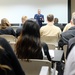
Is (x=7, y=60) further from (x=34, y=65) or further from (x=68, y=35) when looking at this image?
(x=68, y=35)

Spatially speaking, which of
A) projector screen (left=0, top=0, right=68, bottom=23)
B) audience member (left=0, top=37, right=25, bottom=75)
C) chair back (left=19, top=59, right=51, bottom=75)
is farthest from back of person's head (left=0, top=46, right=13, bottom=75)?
projector screen (left=0, top=0, right=68, bottom=23)

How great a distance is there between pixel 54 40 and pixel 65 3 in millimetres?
5295

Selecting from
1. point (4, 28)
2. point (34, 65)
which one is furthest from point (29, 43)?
point (4, 28)

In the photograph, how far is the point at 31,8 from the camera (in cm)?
988

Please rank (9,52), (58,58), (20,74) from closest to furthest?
1. (9,52)
2. (20,74)
3. (58,58)

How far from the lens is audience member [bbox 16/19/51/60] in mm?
2439

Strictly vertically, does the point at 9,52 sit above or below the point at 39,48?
above

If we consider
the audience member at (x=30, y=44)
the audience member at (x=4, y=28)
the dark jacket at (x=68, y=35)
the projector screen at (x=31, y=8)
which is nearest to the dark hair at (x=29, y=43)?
the audience member at (x=30, y=44)

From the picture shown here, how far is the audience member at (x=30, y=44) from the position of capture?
244 centimetres

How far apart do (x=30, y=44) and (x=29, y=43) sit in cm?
2

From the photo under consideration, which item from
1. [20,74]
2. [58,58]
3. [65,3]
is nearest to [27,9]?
[65,3]

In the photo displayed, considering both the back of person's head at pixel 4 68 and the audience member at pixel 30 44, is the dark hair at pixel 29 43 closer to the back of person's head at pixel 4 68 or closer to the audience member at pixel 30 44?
the audience member at pixel 30 44

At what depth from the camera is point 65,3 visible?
9586 mm

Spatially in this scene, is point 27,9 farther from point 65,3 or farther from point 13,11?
point 65,3
